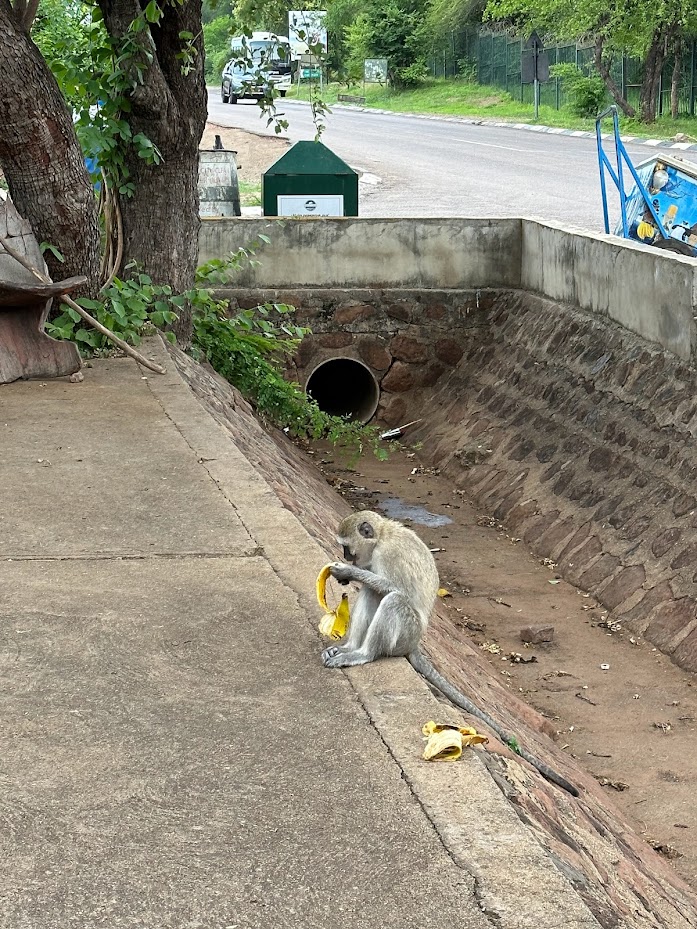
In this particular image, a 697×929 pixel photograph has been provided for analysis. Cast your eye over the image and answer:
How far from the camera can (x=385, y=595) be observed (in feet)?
14.0

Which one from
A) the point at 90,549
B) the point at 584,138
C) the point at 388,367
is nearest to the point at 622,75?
the point at 584,138

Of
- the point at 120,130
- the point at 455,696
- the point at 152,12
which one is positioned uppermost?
the point at 152,12

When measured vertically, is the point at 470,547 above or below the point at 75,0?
below

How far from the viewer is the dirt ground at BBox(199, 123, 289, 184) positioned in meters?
28.0

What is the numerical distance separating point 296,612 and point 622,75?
123 feet

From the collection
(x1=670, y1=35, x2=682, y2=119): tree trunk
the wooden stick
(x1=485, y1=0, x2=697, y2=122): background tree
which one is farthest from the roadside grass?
the wooden stick

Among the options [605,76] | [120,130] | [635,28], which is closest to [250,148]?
[605,76]

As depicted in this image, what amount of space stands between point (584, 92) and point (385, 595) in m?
37.1

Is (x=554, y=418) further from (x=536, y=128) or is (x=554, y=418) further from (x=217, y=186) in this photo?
(x=536, y=128)

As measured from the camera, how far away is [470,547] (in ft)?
34.7

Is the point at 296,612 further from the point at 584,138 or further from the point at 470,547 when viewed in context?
the point at 584,138

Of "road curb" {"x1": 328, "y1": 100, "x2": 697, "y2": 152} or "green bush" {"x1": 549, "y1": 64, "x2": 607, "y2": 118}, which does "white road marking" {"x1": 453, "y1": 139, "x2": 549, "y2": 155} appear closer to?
"road curb" {"x1": 328, "y1": 100, "x2": 697, "y2": 152}

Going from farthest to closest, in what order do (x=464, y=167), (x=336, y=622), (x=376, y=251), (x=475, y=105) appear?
(x=475, y=105)
(x=464, y=167)
(x=376, y=251)
(x=336, y=622)

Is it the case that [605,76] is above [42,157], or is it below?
below
